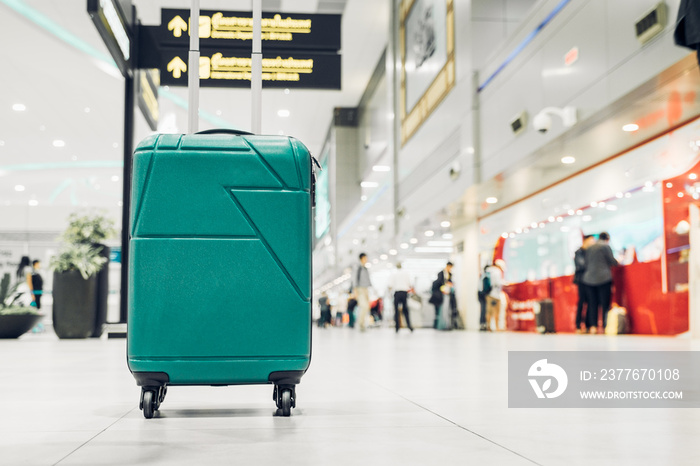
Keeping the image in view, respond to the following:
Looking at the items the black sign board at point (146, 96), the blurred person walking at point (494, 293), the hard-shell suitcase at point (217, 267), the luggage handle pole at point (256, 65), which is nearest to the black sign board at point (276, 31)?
the black sign board at point (146, 96)

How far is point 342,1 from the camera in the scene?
20.9 metres

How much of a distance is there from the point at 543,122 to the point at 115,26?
6.38m

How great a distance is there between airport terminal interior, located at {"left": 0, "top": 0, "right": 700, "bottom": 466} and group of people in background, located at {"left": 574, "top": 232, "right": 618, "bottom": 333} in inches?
2.3

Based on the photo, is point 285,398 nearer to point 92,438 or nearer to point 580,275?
point 92,438

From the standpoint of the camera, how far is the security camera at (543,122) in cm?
1090

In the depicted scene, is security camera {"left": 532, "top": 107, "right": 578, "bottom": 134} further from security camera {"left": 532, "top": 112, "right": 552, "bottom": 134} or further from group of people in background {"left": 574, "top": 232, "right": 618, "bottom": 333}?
group of people in background {"left": 574, "top": 232, "right": 618, "bottom": 333}

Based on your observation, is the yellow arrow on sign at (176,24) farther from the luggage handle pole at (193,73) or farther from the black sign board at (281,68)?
the luggage handle pole at (193,73)

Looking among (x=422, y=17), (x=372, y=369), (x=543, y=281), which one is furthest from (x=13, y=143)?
(x=372, y=369)

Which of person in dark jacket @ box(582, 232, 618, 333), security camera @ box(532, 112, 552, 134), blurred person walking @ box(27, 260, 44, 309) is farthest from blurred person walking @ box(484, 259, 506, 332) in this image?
blurred person walking @ box(27, 260, 44, 309)

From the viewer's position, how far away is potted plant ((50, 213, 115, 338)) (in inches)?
425

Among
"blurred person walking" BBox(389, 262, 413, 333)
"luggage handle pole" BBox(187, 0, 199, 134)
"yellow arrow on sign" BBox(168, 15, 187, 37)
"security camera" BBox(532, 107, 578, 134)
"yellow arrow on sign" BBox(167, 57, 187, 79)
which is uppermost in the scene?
"yellow arrow on sign" BBox(168, 15, 187, 37)

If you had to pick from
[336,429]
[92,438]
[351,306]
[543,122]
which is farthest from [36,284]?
[336,429]

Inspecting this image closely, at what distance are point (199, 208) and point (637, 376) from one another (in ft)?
8.03

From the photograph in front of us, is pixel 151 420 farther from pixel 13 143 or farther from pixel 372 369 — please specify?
pixel 13 143
